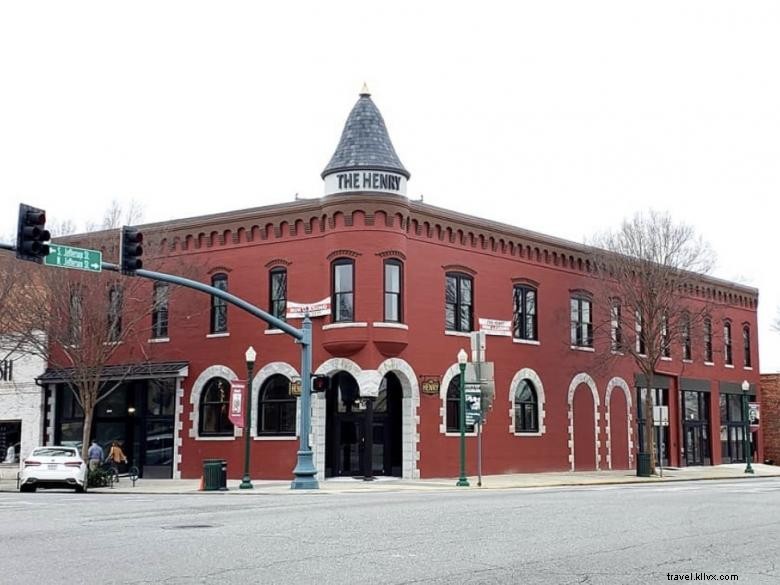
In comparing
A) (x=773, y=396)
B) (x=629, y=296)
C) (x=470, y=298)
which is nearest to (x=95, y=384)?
(x=470, y=298)

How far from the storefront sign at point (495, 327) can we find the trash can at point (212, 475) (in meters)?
12.5

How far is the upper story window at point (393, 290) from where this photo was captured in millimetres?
35688

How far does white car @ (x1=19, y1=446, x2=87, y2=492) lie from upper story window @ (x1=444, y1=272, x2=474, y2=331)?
1387cm

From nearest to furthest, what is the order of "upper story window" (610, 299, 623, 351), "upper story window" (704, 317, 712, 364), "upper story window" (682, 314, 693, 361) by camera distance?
"upper story window" (682, 314, 693, 361), "upper story window" (610, 299, 623, 351), "upper story window" (704, 317, 712, 364)

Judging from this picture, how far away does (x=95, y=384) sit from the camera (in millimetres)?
35406

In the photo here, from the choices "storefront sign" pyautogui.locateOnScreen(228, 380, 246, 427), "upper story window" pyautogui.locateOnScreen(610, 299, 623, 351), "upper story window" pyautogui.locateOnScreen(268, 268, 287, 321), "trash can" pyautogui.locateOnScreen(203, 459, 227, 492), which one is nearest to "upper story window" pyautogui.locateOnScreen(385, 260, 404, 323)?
"upper story window" pyautogui.locateOnScreen(268, 268, 287, 321)

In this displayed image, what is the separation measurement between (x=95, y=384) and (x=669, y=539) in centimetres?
2567

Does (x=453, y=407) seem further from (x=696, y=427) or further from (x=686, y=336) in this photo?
(x=696, y=427)

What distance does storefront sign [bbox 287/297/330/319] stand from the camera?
3591 cm

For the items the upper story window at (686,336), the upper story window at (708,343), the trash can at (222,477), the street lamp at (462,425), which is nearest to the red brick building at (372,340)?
the street lamp at (462,425)

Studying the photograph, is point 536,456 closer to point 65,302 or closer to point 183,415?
point 183,415

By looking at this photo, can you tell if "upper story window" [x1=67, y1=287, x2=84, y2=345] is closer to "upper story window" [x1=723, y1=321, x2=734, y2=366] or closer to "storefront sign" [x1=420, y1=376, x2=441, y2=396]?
"storefront sign" [x1=420, y1=376, x2=441, y2=396]

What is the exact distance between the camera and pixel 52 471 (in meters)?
30.7

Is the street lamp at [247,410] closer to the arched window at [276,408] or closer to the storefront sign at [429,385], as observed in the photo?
the arched window at [276,408]
